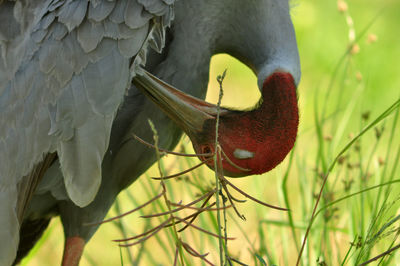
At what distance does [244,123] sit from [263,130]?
0.26 ft

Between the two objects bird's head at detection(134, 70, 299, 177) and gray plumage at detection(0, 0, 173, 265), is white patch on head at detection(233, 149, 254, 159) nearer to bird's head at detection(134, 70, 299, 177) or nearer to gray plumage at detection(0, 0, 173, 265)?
bird's head at detection(134, 70, 299, 177)

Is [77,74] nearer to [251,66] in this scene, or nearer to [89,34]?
[89,34]

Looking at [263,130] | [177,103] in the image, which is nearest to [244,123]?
[263,130]

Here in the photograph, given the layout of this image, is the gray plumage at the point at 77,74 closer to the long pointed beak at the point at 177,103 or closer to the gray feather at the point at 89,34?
the gray feather at the point at 89,34

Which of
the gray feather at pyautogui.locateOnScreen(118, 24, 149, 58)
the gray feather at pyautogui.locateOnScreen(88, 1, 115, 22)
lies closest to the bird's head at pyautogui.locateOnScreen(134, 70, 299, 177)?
the gray feather at pyautogui.locateOnScreen(118, 24, 149, 58)

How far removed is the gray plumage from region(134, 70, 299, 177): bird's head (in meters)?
0.21

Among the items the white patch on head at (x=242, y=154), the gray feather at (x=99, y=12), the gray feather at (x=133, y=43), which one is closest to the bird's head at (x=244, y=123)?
the white patch on head at (x=242, y=154)

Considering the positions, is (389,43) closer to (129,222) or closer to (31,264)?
(129,222)

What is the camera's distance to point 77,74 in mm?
2920

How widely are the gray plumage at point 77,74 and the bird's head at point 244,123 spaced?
211mm

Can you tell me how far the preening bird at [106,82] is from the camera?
9.56ft

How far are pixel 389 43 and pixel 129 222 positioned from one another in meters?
2.42

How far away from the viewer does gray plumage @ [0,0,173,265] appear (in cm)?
291

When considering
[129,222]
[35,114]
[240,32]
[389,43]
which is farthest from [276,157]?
[389,43]
